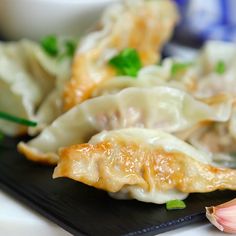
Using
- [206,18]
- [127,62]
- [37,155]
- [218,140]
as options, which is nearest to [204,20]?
[206,18]

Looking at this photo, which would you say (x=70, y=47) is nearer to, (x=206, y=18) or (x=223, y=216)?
(x=223, y=216)

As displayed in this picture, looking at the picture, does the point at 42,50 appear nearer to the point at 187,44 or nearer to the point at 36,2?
the point at 36,2

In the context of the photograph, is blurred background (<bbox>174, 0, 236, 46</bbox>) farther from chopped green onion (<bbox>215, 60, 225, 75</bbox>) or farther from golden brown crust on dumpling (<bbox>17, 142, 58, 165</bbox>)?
golden brown crust on dumpling (<bbox>17, 142, 58, 165</bbox>)

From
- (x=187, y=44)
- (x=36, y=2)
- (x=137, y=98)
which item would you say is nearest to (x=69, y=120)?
(x=137, y=98)

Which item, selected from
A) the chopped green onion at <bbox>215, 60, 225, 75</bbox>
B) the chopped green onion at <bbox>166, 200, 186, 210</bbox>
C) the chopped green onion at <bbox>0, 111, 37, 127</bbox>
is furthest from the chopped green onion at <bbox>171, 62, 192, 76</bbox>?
the chopped green onion at <bbox>166, 200, 186, 210</bbox>

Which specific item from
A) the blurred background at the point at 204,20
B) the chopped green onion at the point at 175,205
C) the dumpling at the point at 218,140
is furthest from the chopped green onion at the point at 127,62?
the blurred background at the point at 204,20
